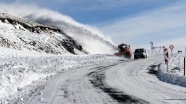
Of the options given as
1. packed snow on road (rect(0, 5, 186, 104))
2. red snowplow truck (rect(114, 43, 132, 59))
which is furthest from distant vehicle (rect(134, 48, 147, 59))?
red snowplow truck (rect(114, 43, 132, 59))

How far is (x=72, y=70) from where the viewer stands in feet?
89.5

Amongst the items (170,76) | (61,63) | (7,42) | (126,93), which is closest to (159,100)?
(126,93)

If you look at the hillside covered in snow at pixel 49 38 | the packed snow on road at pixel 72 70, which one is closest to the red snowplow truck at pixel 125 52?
the packed snow on road at pixel 72 70

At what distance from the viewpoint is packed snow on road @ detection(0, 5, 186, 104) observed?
12859 millimetres

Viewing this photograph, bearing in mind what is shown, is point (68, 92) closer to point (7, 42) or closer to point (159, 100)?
point (159, 100)

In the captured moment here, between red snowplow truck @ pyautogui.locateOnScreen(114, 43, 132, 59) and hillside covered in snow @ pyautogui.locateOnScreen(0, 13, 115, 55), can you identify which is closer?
red snowplow truck @ pyautogui.locateOnScreen(114, 43, 132, 59)

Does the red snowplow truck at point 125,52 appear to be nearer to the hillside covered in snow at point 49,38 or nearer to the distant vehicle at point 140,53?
the distant vehicle at point 140,53

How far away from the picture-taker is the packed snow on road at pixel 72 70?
1286 cm

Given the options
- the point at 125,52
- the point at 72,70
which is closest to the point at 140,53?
A: the point at 125,52

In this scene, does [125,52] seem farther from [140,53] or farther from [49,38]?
[49,38]

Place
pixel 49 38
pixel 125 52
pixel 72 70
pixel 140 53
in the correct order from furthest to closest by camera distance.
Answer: pixel 49 38, pixel 125 52, pixel 140 53, pixel 72 70

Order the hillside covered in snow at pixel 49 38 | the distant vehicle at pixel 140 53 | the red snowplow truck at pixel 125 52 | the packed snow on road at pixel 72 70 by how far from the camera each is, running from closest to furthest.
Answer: the packed snow on road at pixel 72 70, the distant vehicle at pixel 140 53, the red snowplow truck at pixel 125 52, the hillside covered in snow at pixel 49 38

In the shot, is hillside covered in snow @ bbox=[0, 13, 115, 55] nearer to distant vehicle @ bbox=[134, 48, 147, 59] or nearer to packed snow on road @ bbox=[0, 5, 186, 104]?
packed snow on road @ bbox=[0, 5, 186, 104]

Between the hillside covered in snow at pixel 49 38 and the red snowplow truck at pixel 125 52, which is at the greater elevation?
the hillside covered in snow at pixel 49 38
